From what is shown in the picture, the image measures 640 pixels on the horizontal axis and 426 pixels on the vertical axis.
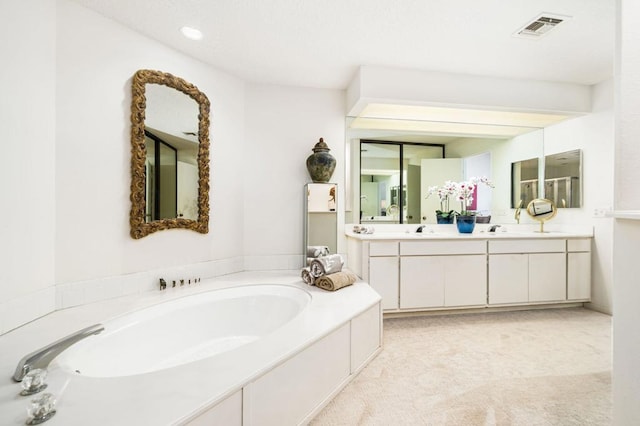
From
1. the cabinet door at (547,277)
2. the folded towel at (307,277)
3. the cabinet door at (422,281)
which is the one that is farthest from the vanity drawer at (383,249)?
the cabinet door at (547,277)

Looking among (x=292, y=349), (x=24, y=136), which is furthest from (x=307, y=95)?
(x=292, y=349)

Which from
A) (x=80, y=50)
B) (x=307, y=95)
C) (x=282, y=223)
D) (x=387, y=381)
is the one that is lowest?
(x=387, y=381)

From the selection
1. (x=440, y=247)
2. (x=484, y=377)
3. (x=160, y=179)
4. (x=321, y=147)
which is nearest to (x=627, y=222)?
(x=484, y=377)

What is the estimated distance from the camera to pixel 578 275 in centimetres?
313

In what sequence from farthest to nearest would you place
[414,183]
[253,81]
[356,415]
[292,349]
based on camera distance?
[414,183]
[253,81]
[356,415]
[292,349]

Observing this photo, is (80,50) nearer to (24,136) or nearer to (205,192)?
(24,136)

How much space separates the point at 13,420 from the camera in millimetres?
857

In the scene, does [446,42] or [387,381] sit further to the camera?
[446,42]

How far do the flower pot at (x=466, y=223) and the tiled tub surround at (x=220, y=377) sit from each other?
175 centimetres

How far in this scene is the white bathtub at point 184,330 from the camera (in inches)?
58.1

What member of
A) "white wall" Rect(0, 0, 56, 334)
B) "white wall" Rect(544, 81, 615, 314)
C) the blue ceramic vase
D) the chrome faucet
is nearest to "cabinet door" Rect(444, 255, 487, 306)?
"white wall" Rect(544, 81, 615, 314)

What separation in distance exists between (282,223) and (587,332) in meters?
3.08

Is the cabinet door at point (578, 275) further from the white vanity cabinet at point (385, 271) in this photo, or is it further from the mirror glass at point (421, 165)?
the white vanity cabinet at point (385, 271)

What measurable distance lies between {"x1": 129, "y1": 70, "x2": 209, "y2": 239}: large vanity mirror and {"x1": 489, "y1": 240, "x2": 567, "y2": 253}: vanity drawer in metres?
2.99
